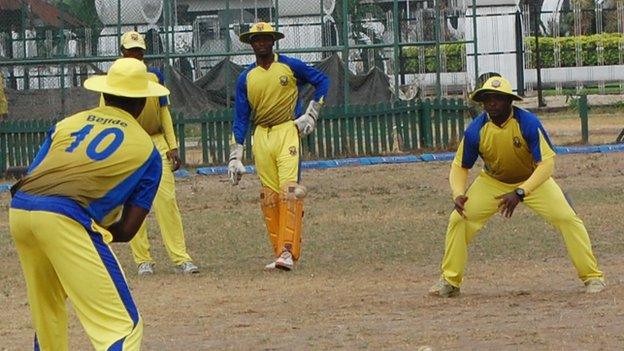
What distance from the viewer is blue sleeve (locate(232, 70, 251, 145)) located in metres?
14.1

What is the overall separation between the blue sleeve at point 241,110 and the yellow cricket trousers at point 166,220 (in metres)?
0.80

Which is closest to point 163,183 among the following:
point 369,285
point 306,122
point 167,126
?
point 167,126

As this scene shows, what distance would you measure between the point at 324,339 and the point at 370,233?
654 centimetres

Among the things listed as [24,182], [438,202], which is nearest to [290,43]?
[438,202]

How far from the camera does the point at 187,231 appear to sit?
17.4 metres

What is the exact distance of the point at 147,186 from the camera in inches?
305

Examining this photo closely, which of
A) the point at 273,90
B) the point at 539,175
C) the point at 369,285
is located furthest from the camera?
the point at 273,90

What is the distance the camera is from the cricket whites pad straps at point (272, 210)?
552 inches

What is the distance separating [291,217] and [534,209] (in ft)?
9.06

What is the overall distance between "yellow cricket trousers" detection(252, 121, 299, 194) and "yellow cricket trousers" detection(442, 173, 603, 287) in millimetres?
2423

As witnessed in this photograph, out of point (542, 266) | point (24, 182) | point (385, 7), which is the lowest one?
point (542, 266)

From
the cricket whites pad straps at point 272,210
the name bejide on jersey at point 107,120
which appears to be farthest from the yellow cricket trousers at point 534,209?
the name bejide on jersey at point 107,120

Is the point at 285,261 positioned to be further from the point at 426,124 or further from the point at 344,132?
the point at 426,124

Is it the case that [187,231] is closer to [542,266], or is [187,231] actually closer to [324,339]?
[542,266]
